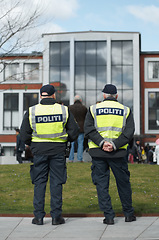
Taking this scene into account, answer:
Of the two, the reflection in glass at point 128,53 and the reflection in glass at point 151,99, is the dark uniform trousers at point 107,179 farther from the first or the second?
the reflection in glass at point 151,99

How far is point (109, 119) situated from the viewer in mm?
6480

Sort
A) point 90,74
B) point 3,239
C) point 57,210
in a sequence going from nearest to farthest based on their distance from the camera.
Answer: point 3,239, point 57,210, point 90,74

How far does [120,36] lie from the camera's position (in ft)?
165

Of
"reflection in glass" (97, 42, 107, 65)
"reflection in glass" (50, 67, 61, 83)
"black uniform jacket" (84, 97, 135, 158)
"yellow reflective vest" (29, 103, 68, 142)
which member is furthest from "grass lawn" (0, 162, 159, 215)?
"reflection in glass" (97, 42, 107, 65)

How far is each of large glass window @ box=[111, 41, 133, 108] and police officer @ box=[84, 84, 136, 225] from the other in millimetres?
43092

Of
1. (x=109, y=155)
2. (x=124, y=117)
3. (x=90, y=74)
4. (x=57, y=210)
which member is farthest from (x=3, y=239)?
(x=90, y=74)

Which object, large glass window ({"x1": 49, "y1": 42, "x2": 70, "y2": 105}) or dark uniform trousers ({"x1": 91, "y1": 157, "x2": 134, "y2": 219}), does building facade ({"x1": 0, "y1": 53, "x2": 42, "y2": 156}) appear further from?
dark uniform trousers ({"x1": 91, "y1": 157, "x2": 134, "y2": 219})

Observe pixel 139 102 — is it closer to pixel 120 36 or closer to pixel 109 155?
pixel 120 36

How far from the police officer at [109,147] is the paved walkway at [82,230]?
276 millimetres

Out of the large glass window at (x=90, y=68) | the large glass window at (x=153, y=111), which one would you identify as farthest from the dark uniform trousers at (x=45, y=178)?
the large glass window at (x=153, y=111)

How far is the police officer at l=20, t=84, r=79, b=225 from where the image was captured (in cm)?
641

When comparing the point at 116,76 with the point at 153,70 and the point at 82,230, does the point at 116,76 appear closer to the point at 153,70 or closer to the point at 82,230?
the point at 153,70

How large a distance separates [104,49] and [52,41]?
5.88 meters

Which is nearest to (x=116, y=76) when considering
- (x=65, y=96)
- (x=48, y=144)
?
(x=65, y=96)
